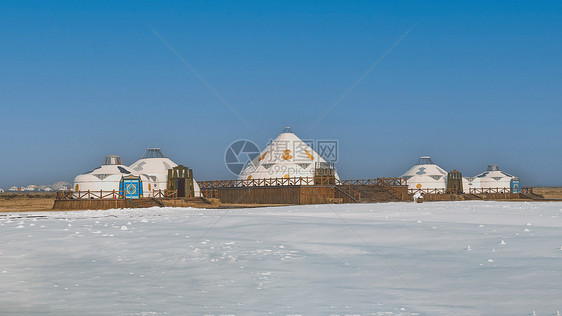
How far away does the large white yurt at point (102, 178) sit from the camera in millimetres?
42688

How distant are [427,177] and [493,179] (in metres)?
14.4

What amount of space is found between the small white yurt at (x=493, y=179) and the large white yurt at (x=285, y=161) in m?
34.4

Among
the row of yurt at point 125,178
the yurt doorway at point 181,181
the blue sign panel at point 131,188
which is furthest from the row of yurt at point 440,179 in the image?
the blue sign panel at point 131,188

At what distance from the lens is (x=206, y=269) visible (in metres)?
9.21

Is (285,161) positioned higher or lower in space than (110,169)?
higher

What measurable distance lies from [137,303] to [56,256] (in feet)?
14.9

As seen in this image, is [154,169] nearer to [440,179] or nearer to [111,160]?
[111,160]

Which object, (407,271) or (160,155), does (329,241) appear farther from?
(160,155)

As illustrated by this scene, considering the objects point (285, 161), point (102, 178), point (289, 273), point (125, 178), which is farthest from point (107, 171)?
point (289, 273)

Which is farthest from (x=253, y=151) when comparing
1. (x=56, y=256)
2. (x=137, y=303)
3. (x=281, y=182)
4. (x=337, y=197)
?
(x=137, y=303)

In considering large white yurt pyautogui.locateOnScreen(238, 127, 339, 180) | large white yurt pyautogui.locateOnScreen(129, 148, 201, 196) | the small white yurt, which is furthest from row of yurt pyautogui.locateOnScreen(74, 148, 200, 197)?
the small white yurt

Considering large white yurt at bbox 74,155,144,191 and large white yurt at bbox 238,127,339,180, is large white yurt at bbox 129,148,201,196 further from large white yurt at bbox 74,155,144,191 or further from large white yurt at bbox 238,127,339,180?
large white yurt at bbox 238,127,339,180

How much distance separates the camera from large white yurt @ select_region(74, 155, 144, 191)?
140 ft

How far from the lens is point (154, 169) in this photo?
47.6 meters
